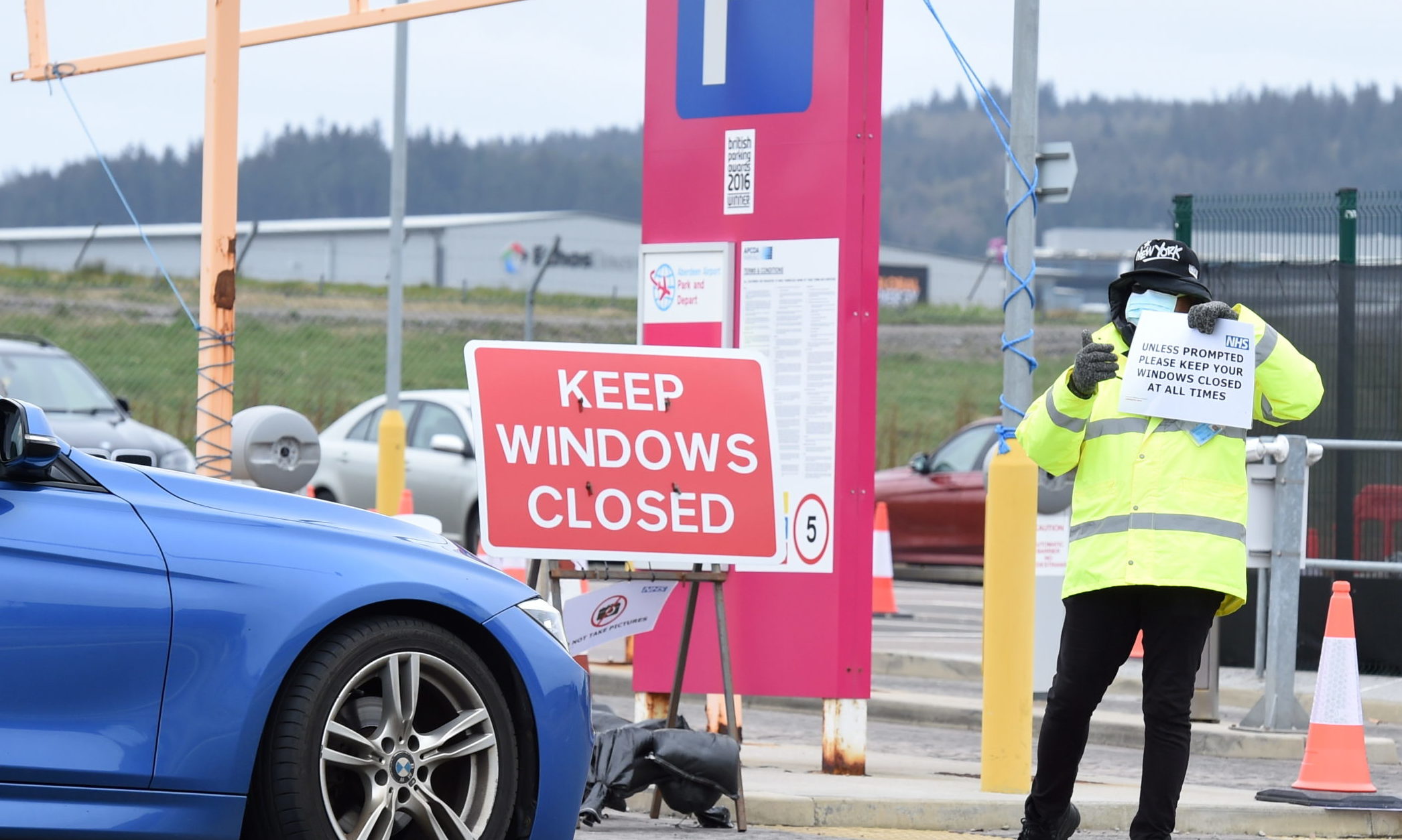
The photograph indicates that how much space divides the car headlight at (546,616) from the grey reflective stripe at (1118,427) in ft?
5.61

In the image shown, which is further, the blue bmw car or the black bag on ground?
the black bag on ground

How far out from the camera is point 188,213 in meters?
108

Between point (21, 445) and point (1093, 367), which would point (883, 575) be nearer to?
point (1093, 367)

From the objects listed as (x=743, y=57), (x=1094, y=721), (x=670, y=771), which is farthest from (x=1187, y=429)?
(x=1094, y=721)

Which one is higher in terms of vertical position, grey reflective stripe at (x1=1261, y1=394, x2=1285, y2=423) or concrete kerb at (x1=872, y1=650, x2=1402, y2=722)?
grey reflective stripe at (x1=1261, y1=394, x2=1285, y2=423)

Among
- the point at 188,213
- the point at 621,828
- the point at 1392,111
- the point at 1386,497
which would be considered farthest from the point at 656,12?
the point at 1392,111

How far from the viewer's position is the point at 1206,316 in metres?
5.54

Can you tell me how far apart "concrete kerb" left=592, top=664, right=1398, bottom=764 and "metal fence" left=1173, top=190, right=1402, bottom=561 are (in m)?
3.00

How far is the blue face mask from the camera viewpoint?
18.9 feet

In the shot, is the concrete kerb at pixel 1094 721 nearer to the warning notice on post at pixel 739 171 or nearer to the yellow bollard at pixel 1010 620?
the yellow bollard at pixel 1010 620

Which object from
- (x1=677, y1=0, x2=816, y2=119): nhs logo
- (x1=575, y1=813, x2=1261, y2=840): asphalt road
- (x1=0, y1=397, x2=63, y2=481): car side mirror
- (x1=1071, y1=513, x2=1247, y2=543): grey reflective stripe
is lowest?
(x1=575, y1=813, x2=1261, y2=840): asphalt road

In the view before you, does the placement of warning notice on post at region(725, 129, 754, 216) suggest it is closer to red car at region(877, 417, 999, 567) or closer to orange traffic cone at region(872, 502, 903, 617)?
orange traffic cone at region(872, 502, 903, 617)

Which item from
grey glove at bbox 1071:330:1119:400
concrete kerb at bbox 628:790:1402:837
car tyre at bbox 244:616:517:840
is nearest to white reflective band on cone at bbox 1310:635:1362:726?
concrete kerb at bbox 628:790:1402:837

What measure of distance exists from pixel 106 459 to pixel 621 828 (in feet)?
7.69
